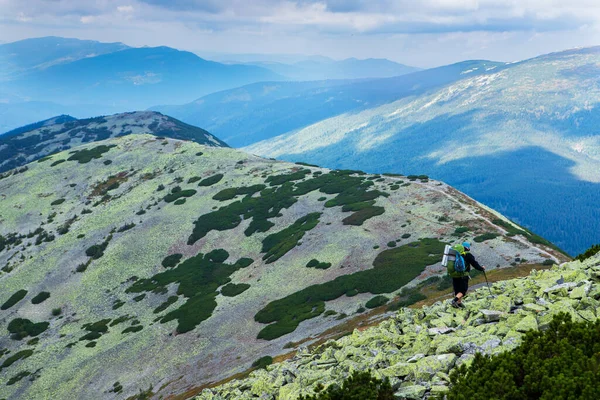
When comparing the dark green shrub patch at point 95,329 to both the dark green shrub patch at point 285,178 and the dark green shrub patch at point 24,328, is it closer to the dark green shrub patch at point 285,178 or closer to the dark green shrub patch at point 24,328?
the dark green shrub patch at point 24,328

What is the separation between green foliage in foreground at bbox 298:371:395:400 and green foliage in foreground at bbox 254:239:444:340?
2944 centimetres

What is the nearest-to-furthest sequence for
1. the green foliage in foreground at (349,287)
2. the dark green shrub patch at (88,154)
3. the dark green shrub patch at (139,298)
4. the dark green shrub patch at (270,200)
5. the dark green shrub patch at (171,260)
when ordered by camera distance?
the green foliage in foreground at (349,287) < the dark green shrub patch at (139,298) < the dark green shrub patch at (171,260) < the dark green shrub patch at (270,200) < the dark green shrub patch at (88,154)

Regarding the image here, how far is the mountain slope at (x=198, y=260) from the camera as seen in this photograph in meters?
47.1

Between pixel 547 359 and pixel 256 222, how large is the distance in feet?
232

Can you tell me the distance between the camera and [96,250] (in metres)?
81.1

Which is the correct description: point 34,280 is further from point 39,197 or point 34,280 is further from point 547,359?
point 547,359

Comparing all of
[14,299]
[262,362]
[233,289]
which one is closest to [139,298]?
[233,289]

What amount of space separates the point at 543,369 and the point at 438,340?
5.25 meters

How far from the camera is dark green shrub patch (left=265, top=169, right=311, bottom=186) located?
9906 centimetres

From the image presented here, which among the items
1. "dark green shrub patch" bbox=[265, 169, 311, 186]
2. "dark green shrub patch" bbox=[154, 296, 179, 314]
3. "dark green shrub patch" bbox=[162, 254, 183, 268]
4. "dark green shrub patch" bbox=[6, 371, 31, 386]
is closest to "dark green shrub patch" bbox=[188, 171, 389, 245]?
"dark green shrub patch" bbox=[265, 169, 311, 186]

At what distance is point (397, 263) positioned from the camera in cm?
5197

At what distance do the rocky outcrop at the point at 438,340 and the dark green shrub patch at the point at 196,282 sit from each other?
34847 millimetres

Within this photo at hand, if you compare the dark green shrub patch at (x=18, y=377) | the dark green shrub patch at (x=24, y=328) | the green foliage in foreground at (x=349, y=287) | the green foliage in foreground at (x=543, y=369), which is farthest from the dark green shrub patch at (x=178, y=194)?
the green foliage in foreground at (x=543, y=369)


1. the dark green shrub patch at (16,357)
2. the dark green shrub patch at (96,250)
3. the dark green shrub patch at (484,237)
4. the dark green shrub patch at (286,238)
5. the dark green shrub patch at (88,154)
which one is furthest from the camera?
the dark green shrub patch at (88,154)
